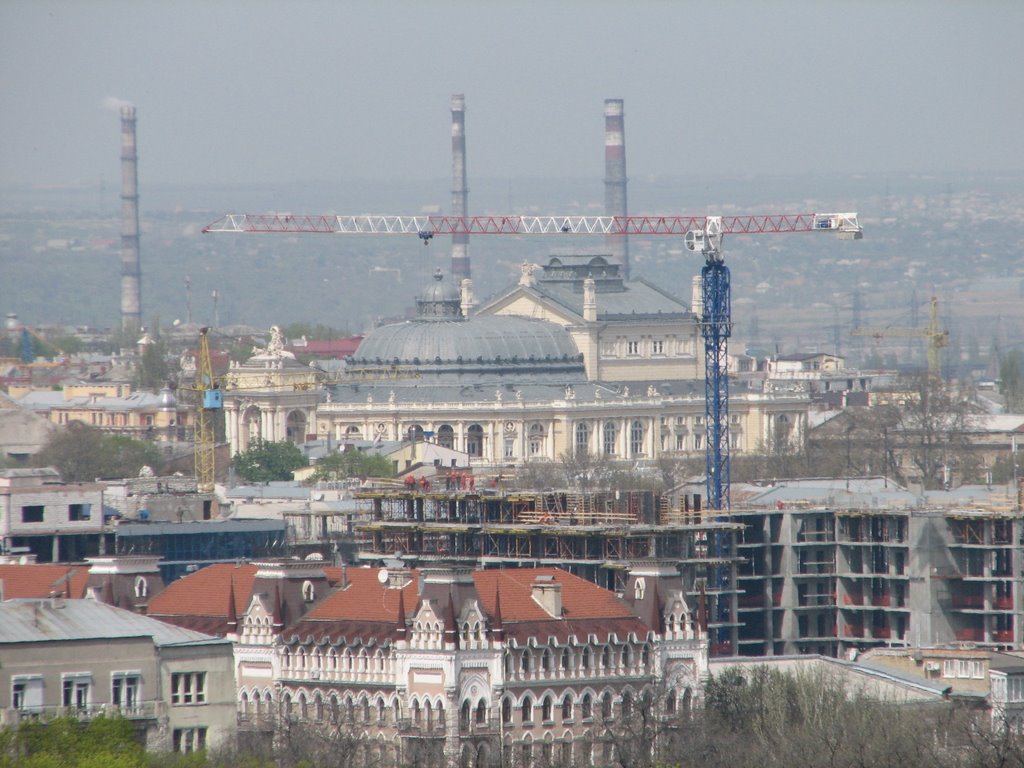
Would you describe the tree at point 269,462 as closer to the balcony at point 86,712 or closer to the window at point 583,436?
the window at point 583,436

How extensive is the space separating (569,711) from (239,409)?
110 meters

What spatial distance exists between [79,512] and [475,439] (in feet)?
278

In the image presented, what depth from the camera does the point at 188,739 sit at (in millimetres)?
69875

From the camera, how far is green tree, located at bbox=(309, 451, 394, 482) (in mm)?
152000

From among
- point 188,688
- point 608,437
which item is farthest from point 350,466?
point 188,688

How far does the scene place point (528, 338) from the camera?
646ft

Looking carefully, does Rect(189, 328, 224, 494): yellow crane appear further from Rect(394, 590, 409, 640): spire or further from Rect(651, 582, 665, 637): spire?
Rect(394, 590, 409, 640): spire

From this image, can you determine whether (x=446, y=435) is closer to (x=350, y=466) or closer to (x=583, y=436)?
(x=583, y=436)

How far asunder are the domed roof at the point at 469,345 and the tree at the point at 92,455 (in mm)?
24776

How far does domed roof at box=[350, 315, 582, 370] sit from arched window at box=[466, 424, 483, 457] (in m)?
5.72

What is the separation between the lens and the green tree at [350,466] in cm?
15200

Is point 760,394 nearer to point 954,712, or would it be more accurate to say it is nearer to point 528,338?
point 528,338

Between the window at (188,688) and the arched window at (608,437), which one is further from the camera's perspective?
the arched window at (608,437)

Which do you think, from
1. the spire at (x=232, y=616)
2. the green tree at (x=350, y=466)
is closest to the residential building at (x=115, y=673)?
the spire at (x=232, y=616)
